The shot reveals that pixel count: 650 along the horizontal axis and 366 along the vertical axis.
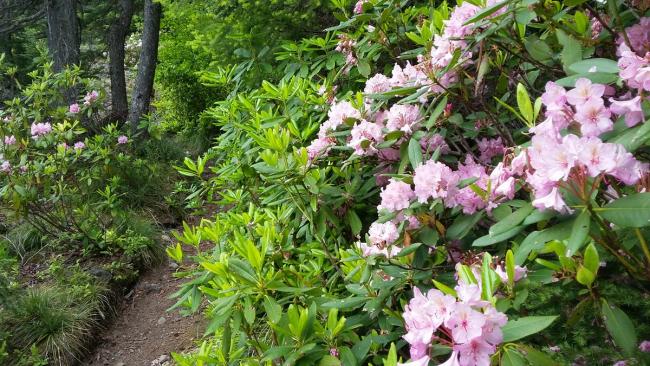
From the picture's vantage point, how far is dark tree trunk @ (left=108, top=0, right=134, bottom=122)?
26.2ft

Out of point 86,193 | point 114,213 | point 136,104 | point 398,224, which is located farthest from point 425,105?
point 136,104

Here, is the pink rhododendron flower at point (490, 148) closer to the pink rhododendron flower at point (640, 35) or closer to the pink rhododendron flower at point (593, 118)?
the pink rhododendron flower at point (640, 35)

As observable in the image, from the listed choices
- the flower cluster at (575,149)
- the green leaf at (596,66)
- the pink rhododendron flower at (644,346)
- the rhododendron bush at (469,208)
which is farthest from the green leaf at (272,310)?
the green leaf at (596,66)

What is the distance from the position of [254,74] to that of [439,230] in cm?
248

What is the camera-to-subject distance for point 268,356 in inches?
58.9

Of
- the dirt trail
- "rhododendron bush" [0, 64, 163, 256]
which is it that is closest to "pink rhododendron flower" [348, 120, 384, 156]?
the dirt trail

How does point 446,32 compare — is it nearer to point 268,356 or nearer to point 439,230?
point 439,230

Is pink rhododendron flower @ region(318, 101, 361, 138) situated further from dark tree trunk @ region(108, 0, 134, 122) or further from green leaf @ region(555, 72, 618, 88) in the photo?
dark tree trunk @ region(108, 0, 134, 122)

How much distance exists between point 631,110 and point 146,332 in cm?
420

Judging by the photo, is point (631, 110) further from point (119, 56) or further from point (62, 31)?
point (119, 56)

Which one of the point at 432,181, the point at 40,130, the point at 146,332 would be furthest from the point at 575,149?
the point at 40,130

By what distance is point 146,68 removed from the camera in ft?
25.7

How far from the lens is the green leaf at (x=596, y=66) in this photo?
3.75 ft

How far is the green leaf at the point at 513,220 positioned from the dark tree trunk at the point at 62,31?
700cm
